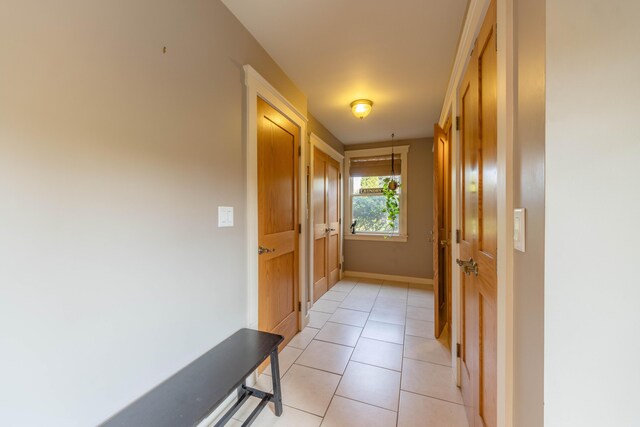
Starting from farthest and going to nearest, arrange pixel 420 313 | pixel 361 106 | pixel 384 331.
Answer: pixel 420 313, pixel 361 106, pixel 384 331

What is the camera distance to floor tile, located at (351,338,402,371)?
1.98m

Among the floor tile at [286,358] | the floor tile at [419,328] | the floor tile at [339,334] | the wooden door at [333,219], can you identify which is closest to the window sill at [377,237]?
the wooden door at [333,219]

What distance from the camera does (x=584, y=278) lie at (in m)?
0.52

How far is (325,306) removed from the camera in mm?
3137

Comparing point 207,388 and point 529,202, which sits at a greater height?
point 529,202

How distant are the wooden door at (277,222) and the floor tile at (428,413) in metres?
1.09

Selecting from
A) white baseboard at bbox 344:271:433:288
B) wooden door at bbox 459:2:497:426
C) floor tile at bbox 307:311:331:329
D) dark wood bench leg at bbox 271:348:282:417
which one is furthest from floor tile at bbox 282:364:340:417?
white baseboard at bbox 344:271:433:288

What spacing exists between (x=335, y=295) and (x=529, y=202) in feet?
10.3

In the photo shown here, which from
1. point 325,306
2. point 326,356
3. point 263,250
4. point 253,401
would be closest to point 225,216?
point 263,250

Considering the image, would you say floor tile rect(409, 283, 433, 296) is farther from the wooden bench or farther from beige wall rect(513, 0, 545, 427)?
beige wall rect(513, 0, 545, 427)

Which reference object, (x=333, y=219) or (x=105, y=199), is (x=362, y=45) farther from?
(x=333, y=219)

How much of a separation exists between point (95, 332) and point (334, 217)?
10.7 ft

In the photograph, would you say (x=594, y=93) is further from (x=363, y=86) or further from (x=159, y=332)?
(x=363, y=86)

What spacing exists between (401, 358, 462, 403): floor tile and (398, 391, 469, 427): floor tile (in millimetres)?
58
